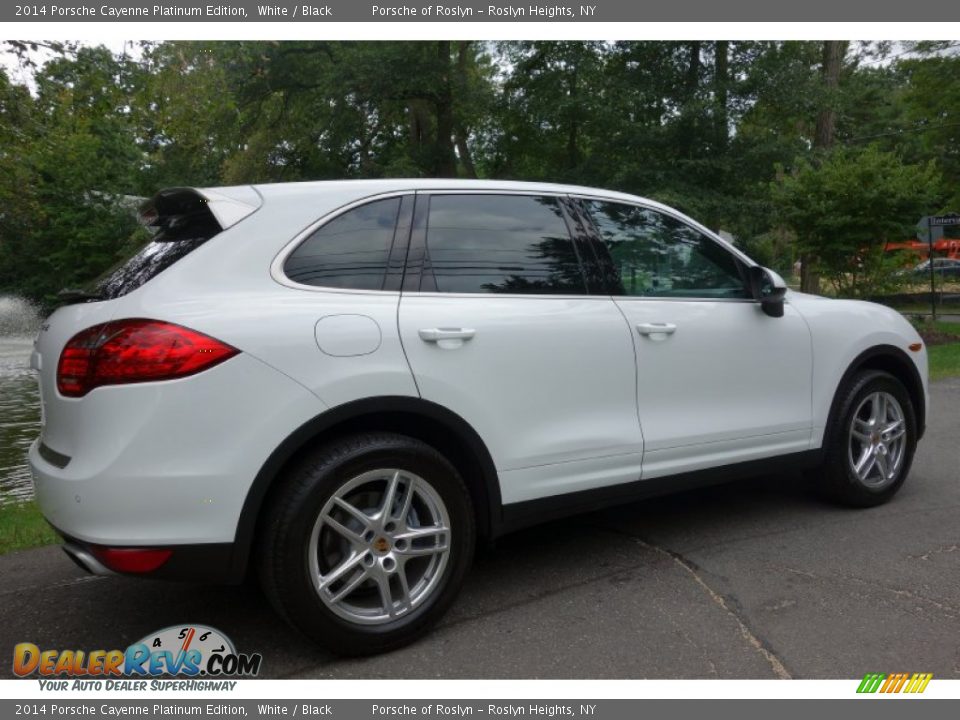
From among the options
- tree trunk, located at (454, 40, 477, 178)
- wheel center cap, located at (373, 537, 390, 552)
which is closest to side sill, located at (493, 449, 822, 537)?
wheel center cap, located at (373, 537, 390, 552)

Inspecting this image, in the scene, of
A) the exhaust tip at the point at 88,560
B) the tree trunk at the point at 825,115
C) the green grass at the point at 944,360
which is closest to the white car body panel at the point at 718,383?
the exhaust tip at the point at 88,560

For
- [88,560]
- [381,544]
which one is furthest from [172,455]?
[381,544]

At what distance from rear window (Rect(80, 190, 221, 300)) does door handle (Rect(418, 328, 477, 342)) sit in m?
0.85

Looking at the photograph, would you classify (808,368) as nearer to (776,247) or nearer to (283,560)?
(283,560)

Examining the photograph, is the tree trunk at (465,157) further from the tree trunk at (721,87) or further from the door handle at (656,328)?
the door handle at (656,328)

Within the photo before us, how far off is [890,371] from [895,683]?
2.57m

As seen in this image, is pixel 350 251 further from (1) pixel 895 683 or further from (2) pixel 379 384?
(1) pixel 895 683

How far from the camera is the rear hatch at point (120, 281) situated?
2.65m

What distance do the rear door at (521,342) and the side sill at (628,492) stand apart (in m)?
0.05

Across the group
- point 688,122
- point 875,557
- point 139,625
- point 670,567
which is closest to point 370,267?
point 139,625

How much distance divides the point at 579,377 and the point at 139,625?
2.10m

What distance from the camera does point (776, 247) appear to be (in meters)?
30.5

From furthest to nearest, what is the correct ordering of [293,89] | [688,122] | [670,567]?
[293,89] < [688,122] < [670,567]

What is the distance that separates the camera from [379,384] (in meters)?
2.80
